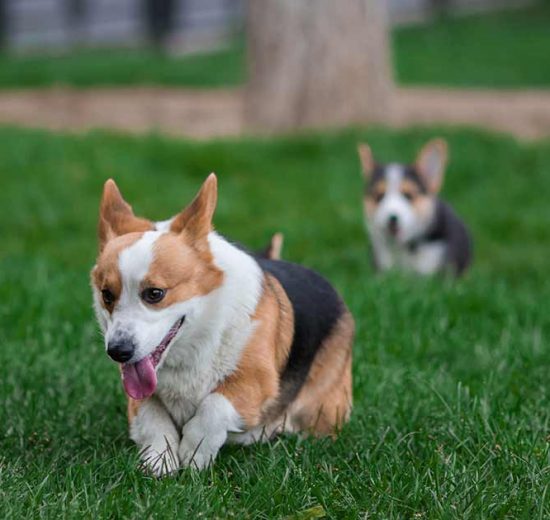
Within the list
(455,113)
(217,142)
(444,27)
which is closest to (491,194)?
(217,142)

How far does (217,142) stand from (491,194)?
8.99 ft

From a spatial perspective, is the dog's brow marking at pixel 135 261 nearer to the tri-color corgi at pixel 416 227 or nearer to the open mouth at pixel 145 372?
the open mouth at pixel 145 372

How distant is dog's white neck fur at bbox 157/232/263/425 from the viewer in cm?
430

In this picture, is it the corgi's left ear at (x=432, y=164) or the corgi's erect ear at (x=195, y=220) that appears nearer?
the corgi's erect ear at (x=195, y=220)

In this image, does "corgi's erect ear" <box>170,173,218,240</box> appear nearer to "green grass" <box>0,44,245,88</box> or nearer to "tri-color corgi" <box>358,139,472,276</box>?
"tri-color corgi" <box>358,139,472,276</box>

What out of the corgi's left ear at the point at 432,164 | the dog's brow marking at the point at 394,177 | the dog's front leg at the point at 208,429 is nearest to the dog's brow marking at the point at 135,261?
the dog's front leg at the point at 208,429

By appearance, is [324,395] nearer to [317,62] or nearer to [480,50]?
[317,62]

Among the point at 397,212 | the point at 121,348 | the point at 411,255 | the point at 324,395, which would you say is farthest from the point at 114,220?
the point at 411,255

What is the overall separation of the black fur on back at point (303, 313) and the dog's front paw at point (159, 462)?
0.51m

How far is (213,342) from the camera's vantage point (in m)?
4.31

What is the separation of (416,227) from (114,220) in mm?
4448

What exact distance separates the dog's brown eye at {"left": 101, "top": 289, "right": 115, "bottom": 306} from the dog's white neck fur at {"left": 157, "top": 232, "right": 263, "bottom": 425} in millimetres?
297

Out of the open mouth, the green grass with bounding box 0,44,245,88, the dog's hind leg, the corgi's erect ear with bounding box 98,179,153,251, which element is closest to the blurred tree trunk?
the green grass with bounding box 0,44,245,88

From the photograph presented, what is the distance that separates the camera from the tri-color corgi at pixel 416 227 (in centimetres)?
856
